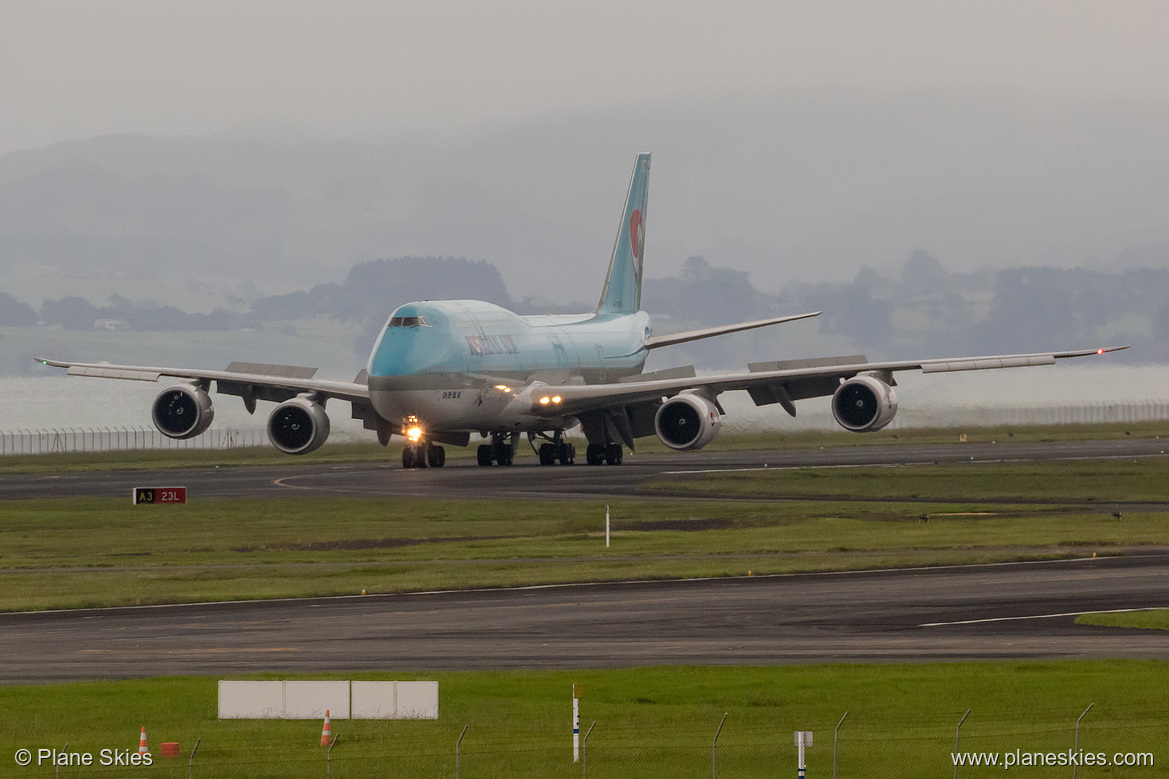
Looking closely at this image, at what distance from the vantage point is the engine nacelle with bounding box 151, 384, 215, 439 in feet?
249

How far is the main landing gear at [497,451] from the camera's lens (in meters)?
81.4

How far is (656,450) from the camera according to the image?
328 feet

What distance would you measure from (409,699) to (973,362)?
5264 cm

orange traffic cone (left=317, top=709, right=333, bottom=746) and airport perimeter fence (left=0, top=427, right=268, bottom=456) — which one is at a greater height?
airport perimeter fence (left=0, top=427, right=268, bottom=456)

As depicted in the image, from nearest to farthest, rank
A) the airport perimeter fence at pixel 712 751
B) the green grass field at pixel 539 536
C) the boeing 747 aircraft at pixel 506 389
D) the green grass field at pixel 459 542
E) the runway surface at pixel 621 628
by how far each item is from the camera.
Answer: the airport perimeter fence at pixel 712 751, the runway surface at pixel 621 628, the green grass field at pixel 459 542, the green grass field at pixel 539 536, the boeing 747 aircraft at pixel 506 389

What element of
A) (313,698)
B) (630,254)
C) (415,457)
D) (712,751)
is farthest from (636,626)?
(630,254)

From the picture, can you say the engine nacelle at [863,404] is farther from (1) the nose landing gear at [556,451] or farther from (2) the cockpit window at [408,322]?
(2) the cockpit window at [408,322]

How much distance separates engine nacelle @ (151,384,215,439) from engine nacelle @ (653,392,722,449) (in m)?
19.8

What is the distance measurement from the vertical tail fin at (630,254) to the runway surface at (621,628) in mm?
50617

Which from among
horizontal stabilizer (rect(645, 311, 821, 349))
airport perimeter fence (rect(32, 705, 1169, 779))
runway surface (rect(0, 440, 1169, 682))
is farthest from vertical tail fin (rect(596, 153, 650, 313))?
airport perimeter fence (rect(32, 705, 1169, 779))

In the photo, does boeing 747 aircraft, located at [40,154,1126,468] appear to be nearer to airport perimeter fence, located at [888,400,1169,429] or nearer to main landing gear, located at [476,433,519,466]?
main landing gear, located at [476,433,519,466]

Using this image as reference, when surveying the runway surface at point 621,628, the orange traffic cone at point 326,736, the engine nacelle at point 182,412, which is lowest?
the orange traffic cone at point 326,736

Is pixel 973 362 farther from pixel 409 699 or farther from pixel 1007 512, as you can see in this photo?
pixel 409 699

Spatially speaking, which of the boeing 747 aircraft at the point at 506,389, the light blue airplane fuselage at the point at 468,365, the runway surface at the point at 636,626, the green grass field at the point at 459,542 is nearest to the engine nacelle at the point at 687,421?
the boeing 747 aircraft at the point at 506,389
